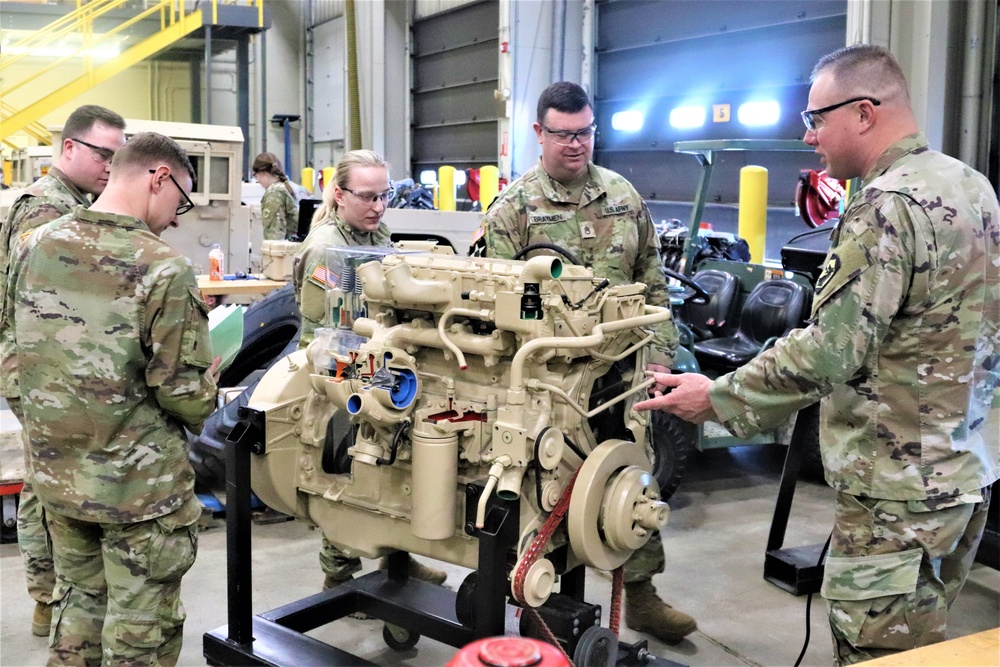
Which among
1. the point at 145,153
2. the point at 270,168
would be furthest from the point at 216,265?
the point at 145,153

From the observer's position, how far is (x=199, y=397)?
237cm

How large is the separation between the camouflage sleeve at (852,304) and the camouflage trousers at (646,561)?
3.51 ft

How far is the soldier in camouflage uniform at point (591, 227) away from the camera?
316cm

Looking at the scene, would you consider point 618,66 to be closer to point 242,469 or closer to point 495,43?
point 495,43

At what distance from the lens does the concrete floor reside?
3.21m

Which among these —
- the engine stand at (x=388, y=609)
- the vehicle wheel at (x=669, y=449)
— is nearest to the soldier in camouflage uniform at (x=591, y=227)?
the engine stand at (x=388, y=609)

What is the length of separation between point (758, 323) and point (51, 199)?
336 cm

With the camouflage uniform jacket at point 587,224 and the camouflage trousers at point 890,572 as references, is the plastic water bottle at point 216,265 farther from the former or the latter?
the camouflage trousers at point 890,572

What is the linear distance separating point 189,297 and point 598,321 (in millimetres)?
977

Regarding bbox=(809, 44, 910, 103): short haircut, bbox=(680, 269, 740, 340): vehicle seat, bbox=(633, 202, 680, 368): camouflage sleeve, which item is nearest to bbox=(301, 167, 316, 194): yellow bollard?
bbox=(680, 269, 740, 340): vehicle seat

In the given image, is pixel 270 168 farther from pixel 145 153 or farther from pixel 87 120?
pixel 145 153

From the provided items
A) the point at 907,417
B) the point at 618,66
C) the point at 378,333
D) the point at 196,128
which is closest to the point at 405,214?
the point at 196,128

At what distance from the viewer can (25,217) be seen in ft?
9.98

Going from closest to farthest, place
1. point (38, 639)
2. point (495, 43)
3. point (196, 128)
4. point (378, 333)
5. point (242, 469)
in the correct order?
1. point (378, 333)
2. point (242, 469)
3. point (38, 639)
4. point (196, 128)
5. point (495, 43)
